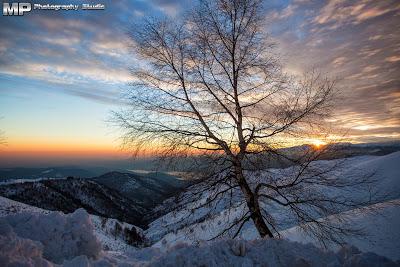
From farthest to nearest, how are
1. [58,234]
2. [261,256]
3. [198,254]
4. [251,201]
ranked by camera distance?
1. [251,201]
2. [58,234]
3. [261,256]
4. [198,254]

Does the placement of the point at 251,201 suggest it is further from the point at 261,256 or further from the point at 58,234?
the point at 58,234

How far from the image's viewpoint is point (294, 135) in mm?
7906

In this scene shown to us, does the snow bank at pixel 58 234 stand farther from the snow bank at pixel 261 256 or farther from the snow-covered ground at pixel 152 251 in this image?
the snow bank at pixel 261 256

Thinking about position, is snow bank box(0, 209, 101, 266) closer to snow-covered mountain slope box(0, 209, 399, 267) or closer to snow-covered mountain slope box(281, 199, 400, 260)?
snow-covered mountain slope box(0, 209, 399, 267)

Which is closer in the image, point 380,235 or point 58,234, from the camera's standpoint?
point 58,234

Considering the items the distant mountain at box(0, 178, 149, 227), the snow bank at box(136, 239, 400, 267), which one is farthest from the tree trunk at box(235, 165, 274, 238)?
the distant mountain at box(0, 178, 149, 227)

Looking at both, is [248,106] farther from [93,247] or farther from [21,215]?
[21,215]

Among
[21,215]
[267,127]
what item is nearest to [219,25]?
[267,127]

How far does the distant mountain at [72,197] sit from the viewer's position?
11806cm

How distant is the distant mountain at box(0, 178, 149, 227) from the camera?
118 metres

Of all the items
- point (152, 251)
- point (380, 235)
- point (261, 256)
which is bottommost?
point (380, 235)

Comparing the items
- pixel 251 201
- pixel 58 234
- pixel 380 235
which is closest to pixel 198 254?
pixel 251 201

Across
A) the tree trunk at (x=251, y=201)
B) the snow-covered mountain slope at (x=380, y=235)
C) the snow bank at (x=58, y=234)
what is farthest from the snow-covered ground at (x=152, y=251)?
the snow-covered mountain slope at (x=380, y=235)

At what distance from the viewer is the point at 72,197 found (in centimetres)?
15262
